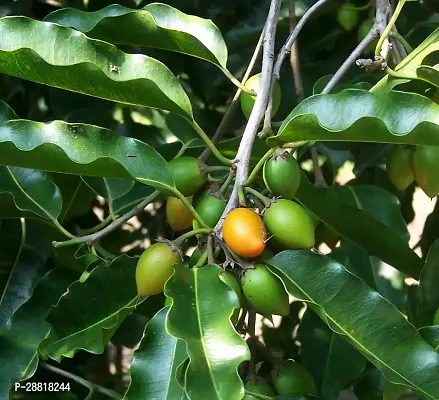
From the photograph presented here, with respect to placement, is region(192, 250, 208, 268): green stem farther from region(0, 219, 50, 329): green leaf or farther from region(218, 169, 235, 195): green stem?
region(0, 219, 50, 329): green leaf

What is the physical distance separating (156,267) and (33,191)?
28 cm

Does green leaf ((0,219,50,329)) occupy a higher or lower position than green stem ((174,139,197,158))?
lower

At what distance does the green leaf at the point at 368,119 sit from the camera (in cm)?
52

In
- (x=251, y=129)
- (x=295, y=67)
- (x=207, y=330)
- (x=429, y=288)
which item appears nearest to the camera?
(x=207, y=330)

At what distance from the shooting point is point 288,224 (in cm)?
57

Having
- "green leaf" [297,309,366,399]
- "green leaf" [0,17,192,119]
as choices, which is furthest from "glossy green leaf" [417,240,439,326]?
"green leaf" [0,17,192,119]

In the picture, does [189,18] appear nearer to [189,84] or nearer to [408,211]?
[189,84]

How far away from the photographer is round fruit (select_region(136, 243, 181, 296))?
58 centimetres

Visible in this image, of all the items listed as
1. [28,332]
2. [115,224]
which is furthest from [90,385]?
[115,224]

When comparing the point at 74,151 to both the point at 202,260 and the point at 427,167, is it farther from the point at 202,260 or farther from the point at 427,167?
the point at 427,167

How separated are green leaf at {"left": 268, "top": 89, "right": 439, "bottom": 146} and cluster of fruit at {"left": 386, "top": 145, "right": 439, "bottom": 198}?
17 cm

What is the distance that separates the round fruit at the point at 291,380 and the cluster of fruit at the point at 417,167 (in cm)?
26

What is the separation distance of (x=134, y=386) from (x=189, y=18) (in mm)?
421

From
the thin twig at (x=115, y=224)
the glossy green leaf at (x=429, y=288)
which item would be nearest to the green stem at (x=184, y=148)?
the thin twig at (x=115, y=224)
